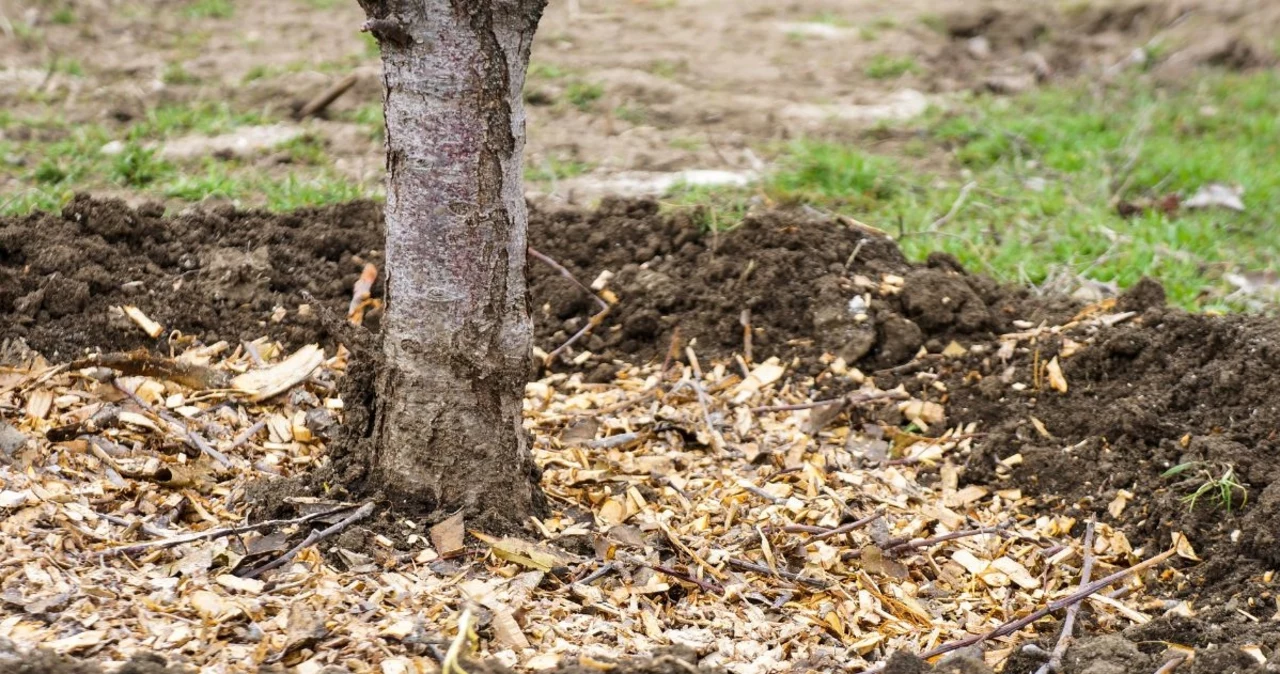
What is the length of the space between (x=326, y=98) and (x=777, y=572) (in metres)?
4.39

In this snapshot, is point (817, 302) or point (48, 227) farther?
point (817, 302)

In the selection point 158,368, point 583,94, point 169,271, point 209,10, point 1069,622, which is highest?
point 209,10

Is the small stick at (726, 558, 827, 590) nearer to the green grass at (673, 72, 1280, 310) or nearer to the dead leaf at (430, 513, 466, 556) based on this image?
the dead leaf at (430, 513, 466, 556)

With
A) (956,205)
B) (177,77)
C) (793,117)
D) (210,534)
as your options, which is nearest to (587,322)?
(210,534)

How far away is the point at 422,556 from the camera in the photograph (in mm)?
3129

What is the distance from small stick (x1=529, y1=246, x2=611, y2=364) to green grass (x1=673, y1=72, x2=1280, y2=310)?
Result: 2.32 ft

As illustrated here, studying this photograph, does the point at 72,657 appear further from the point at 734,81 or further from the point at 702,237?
the point at 734,81

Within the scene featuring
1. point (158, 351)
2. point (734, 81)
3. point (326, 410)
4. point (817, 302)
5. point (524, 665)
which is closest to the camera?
point (524, 665)

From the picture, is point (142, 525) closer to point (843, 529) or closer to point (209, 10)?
point (843, 529)

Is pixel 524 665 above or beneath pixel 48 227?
beneath

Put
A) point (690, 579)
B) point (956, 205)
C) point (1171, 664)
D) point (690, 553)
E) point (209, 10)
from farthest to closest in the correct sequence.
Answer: point (209, 10) → point (956, 205) → point (690, 553) → point (690, 579) → point (1171, 664)

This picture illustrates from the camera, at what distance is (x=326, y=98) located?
22.0 feet

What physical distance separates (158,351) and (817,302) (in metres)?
2.32

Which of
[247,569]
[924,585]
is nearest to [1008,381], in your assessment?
[924,585]
